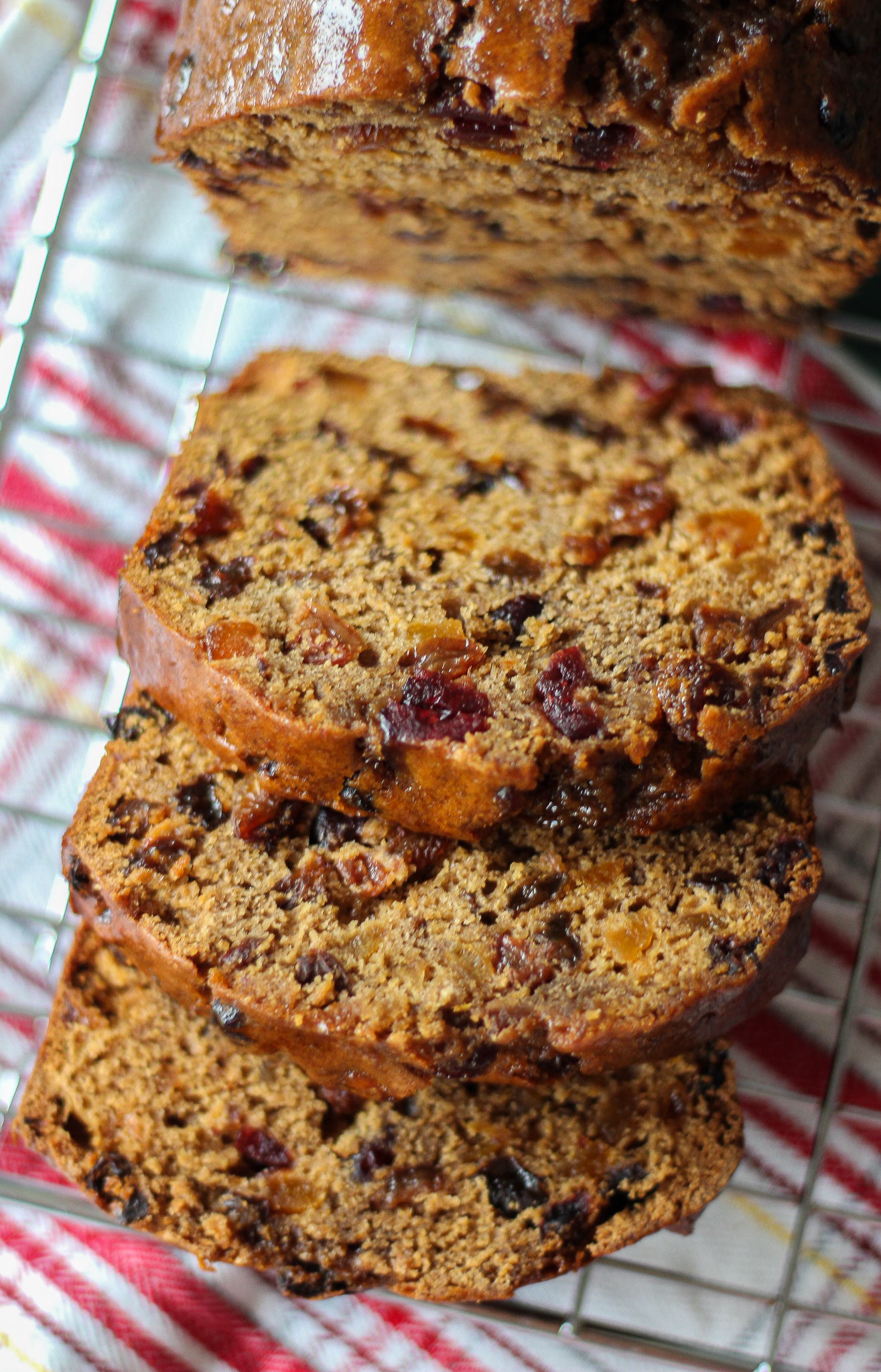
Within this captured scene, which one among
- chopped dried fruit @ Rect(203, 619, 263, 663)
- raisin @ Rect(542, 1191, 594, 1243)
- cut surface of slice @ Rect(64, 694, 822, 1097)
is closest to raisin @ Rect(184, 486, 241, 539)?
chopped dried fruit @ Rect(203, 619, 263, 663)

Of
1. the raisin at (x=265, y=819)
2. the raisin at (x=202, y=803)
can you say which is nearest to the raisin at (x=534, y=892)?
the raisin at (x=265, y=819)

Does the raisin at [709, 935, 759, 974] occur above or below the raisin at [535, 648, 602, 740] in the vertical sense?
below

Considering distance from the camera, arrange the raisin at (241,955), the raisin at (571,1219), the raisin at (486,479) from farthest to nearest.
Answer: the raisin at (486,479) → the raisin at (571,1219) → the raisin at (241,955)

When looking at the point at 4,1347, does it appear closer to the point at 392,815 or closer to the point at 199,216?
the point at 392,815

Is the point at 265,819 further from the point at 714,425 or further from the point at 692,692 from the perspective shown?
the point at 714,425

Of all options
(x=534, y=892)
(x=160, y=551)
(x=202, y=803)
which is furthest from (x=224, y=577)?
(x=534, y=892)

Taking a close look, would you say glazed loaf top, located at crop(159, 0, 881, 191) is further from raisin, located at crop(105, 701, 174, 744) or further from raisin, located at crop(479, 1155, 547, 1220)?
raisin, located at crop(479, 1155, 547, 1220)

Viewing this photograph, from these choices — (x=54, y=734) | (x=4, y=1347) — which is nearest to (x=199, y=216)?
(x=54, y=734)

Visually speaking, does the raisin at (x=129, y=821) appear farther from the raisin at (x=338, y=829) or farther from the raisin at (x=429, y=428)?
the raisin at (x=429, y=428)
